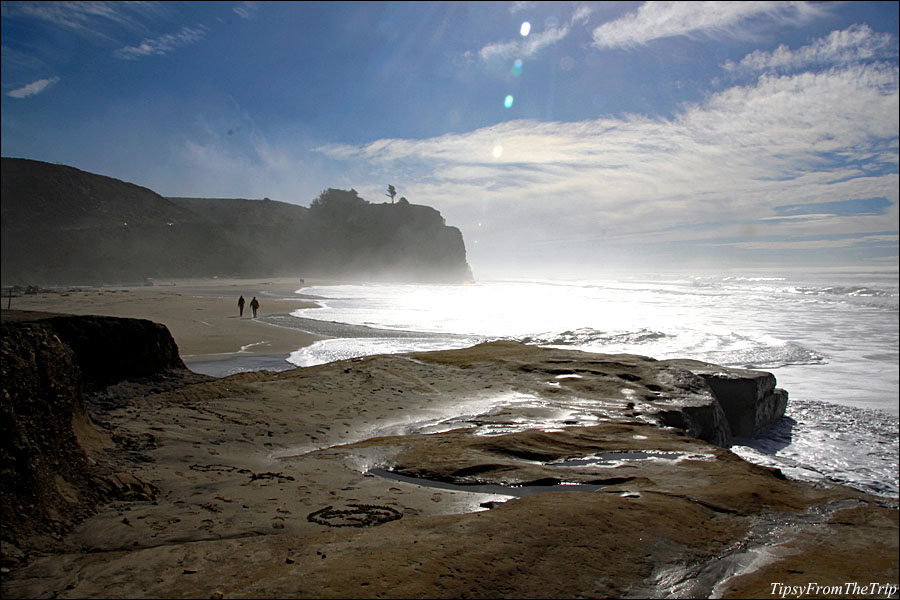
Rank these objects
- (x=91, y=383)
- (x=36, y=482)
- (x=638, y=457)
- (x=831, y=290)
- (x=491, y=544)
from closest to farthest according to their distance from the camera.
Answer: (x=491, y=544), (x=36, y=482), (x=638, y=457), (x=91, y=383), (x=831, y=290)

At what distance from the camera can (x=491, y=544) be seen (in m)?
2.95

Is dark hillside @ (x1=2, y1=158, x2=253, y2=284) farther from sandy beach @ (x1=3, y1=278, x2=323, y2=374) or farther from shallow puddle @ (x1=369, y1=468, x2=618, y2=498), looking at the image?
shallow puddle @ (x1=369, y1=468, x2=618, y2=498)

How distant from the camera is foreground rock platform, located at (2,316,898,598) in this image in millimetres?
2623

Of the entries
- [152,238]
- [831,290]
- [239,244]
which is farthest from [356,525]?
[239,244]

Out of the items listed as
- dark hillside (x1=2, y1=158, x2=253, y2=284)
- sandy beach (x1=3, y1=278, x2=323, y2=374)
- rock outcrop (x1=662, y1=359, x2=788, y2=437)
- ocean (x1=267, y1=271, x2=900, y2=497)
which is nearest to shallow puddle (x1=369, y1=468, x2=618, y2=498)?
ocean (x1=267, y1=271, x2=900, y2=497)

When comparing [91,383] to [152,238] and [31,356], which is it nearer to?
[31,356]

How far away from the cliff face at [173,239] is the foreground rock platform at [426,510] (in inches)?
2747

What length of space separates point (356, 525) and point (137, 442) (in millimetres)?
2831

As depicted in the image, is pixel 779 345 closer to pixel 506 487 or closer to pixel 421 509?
pixel 506 487

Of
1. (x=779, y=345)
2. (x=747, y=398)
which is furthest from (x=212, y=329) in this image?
(x=779, y=345)

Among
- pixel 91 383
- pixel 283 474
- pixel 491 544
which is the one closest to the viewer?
pixel 491 544

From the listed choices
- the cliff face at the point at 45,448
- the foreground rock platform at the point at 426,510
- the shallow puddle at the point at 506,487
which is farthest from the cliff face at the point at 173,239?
the shallow puddle at the point at 506,487

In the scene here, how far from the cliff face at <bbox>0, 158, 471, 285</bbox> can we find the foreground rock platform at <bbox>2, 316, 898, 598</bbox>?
69.8 m

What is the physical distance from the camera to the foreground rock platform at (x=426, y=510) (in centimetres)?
262
